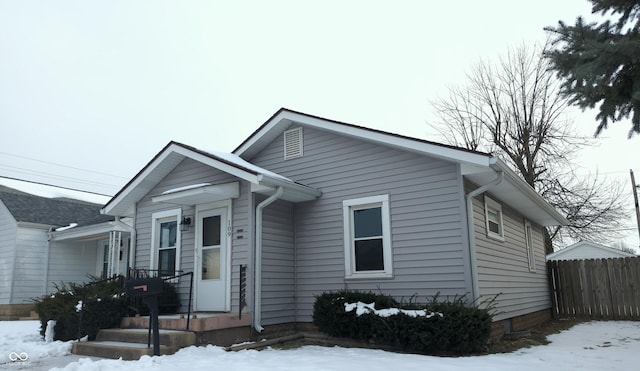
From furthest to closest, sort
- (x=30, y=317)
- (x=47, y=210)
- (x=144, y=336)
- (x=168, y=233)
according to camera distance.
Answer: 1. (x=47, y=210)
2. (x=30, y=317)
3. (x=168, y=233)
4. (x=144, y=336)

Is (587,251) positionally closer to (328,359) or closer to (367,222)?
(367,222)

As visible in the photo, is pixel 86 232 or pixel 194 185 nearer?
pixel 194 185

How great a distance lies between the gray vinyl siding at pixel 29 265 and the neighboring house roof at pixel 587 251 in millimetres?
23394

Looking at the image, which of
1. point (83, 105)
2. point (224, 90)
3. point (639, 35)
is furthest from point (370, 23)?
point (83, 105)

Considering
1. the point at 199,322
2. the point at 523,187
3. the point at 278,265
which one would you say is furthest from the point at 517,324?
the point at 199,322

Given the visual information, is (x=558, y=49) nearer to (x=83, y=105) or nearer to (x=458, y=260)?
(x=458, y=260)

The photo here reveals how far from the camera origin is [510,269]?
10.2m

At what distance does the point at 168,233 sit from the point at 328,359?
210 inches

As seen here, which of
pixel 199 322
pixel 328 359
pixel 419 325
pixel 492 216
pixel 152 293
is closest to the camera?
pixel 328 359

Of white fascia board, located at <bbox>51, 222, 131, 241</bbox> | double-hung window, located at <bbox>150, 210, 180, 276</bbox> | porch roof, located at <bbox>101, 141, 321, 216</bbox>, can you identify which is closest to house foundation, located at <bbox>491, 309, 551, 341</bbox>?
porch roof, located at <bbox>101, 141, 321, 216</bbox>

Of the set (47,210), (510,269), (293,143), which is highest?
(293,143)

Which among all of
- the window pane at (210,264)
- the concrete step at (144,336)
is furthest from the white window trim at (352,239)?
the concrete step at (144,336)

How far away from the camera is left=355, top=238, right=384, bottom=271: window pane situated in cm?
865

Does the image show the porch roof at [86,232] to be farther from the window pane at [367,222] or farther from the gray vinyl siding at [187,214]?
the window pane at [367,222]
